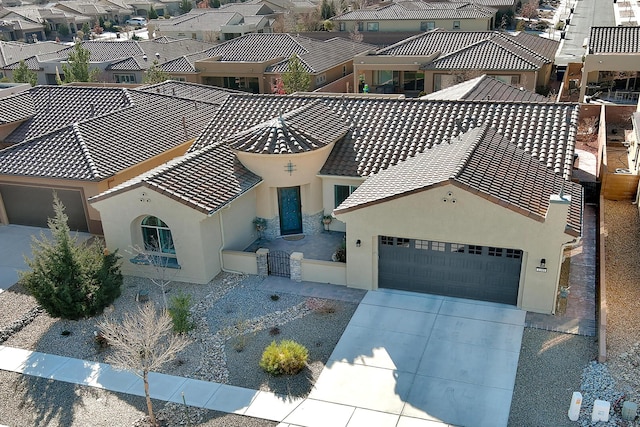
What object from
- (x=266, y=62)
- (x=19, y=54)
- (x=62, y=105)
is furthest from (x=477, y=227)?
(x=19, y=54)

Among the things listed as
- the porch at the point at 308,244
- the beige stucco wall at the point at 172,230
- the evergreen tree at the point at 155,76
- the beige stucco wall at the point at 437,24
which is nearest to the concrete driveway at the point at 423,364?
the porch at the point at 308,244

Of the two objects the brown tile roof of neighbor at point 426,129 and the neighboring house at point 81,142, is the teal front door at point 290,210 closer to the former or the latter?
the brown tile roof of neighbor at point 426,129

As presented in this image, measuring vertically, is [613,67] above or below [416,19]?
below

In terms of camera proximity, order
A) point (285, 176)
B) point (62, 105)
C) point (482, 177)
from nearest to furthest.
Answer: point (482, 177) → point (285, 176) → point (62, 105)

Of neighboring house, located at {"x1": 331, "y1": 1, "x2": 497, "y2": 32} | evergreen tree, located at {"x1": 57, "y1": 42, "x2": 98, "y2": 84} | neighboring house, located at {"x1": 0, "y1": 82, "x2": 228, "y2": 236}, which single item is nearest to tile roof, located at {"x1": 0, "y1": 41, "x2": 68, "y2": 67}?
evergreen tree, located at {"x1": 57, "y1": 42, "x2": 98, "y2": 84}

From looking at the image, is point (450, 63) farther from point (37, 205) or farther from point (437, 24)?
point (37, 205)

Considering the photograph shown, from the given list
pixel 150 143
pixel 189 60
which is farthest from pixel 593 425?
pixel 189 60
